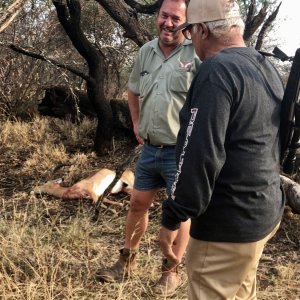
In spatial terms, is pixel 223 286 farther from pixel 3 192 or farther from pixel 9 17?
pixel 3 192

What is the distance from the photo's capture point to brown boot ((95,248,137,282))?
329cm

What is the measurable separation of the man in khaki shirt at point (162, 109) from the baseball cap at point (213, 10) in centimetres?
113

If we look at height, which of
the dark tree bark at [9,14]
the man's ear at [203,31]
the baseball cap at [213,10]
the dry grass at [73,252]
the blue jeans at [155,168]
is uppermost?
the baseball cap at [213,10]

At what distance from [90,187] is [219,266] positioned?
3636 millimetres

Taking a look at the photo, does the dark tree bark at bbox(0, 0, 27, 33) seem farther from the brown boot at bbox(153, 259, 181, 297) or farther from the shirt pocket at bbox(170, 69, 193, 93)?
the brown boot at bbox(153, 259, 181, 297)

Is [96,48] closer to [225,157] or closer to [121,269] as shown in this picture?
[121,269]

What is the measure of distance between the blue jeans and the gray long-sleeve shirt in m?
1.09

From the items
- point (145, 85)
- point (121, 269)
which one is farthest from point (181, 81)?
point (121, 269)

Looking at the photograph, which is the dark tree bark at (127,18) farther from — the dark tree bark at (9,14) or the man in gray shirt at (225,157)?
the man in gray shirt at (225,157)

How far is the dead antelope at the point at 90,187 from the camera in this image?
17.4 ft

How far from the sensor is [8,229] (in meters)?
3.85

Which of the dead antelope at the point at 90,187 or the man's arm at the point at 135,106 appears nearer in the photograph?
the man's arm at the point at 135,106

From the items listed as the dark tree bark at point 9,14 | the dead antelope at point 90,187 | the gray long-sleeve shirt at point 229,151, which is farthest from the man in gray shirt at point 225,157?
the dead antelope at point 90,187

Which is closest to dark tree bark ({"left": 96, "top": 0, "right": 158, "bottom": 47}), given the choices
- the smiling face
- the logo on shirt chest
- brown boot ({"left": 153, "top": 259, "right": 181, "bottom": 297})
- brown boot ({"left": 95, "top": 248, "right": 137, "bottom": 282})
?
the smiling face
